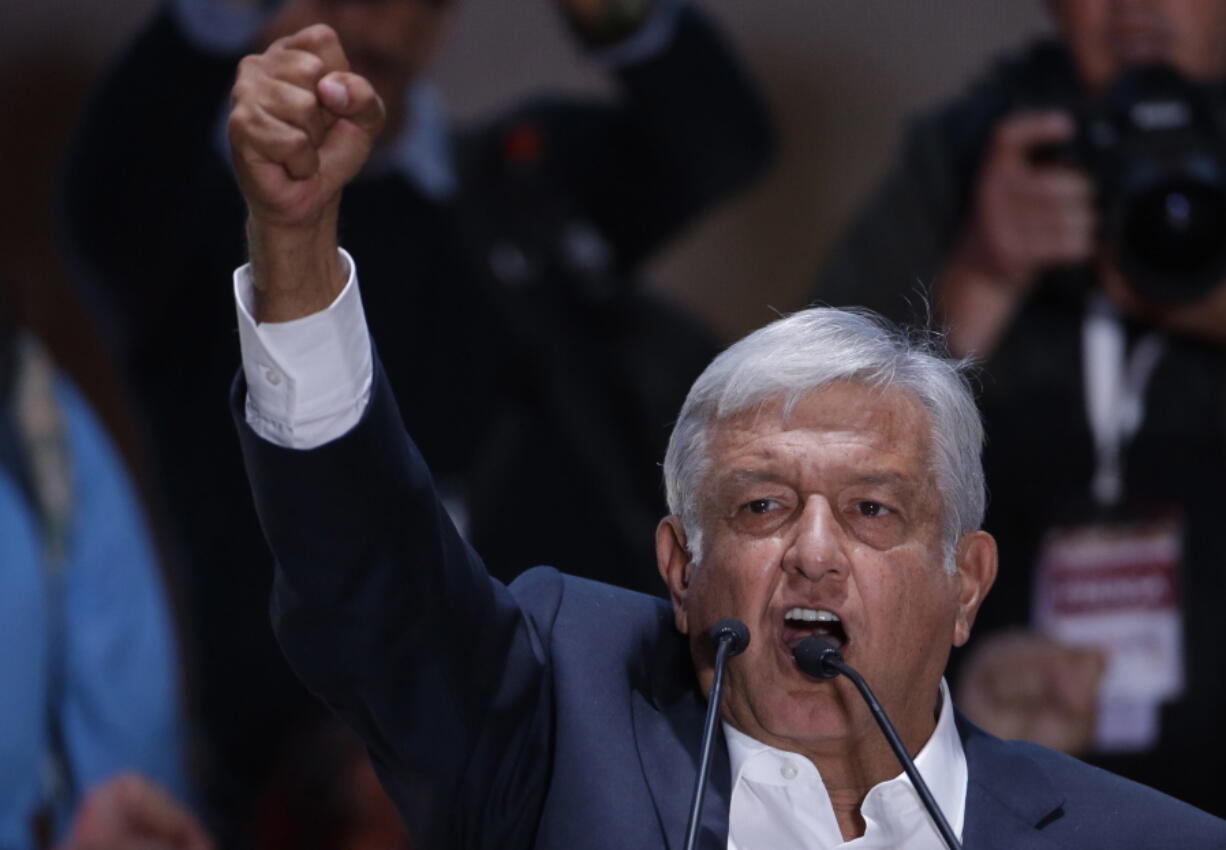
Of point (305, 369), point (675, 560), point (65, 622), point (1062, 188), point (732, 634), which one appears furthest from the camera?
point (1062, 188)

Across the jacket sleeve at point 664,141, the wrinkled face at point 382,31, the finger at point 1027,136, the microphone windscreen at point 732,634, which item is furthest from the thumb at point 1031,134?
the microphone windscreen at point 732,634

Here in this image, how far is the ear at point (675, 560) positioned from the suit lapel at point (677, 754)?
6 cm

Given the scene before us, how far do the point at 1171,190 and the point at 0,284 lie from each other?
185 cm

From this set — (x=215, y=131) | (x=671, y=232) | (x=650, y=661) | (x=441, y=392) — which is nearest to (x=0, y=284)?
(x=215, y=131)

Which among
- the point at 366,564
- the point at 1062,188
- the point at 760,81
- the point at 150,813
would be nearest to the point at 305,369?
the point at 366,564

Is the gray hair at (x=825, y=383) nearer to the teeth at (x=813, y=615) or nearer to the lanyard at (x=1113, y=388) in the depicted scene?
the teeth at (x=813, y=615)

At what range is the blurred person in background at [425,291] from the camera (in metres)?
3.42

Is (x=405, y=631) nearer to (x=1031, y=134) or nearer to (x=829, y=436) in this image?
(x=829, y=436)

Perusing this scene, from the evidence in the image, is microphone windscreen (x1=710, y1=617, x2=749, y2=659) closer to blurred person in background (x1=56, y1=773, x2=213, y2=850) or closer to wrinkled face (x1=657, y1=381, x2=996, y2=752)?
wrinkled face (x1=657, y1=381, x2=996, y2=752)

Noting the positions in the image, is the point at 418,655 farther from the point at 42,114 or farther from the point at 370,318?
the point at 42,114

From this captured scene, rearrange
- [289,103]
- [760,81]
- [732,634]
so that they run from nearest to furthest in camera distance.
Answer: [289,103]
[732,634]
[760,81]

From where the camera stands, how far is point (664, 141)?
372 cm

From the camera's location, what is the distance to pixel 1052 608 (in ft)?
11.0

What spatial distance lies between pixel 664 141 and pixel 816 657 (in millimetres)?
2107
